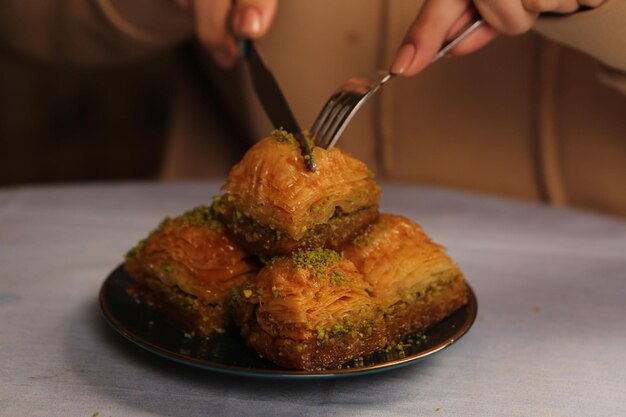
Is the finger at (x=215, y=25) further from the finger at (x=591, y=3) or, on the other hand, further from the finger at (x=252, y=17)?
the finger at (x=591, y=3)

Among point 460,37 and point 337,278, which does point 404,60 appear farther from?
point 337,278

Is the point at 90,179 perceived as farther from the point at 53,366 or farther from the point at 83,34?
the point at 53,366

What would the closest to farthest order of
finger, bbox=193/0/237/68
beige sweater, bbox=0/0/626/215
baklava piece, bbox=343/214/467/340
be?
baklava piece, bbox=343/214/467/340 → finger, bbox=193/0/237/68 → beige sweater, bbox=0/0/626/215

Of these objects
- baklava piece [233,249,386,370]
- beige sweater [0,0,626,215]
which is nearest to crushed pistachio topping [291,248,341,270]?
baklava piece [233,249,386,370]

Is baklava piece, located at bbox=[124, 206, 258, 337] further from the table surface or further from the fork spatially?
the fork

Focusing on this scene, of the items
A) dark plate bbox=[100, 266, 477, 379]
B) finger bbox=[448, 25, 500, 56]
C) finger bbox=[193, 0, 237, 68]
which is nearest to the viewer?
dark plate bbox=[100, 266, 477, 379]

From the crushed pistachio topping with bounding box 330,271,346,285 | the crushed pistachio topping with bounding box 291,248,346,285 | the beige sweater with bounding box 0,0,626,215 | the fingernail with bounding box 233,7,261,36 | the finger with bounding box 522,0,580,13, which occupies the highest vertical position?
the finger with bounding box 522,0,580,13

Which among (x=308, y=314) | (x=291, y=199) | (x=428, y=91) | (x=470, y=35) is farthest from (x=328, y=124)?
(x=428, y=91)

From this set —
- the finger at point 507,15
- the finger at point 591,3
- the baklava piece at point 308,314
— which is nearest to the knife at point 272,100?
the baklava piece at point 308,314
